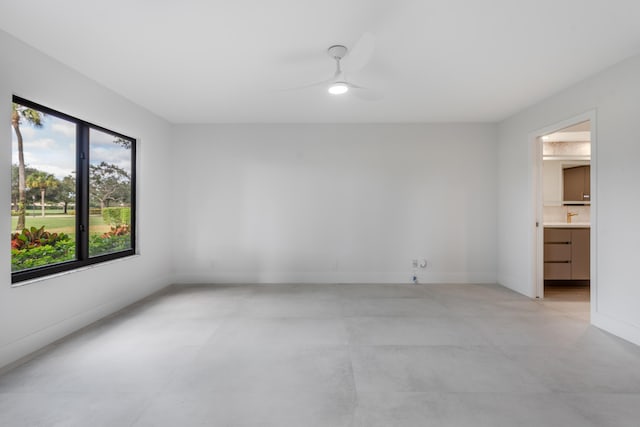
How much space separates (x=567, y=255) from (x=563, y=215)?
88cm

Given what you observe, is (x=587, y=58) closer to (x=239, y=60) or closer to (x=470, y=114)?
(x=470, y=114)

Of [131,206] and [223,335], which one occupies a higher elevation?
[131,206]

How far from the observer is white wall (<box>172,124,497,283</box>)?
514 centimetres

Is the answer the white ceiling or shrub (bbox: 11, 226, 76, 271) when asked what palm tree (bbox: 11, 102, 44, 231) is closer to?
shrub (bbox: 11, 226, 76, 271)

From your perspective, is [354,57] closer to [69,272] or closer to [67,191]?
[67,191]

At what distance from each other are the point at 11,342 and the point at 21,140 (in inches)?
68.4

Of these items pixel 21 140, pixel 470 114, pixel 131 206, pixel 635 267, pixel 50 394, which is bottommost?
pixel 50 394

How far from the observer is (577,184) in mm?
5043

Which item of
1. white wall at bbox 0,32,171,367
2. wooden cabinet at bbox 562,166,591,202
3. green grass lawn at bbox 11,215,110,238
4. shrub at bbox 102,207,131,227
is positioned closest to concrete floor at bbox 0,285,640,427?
white wall at bbox 0,32,171,367

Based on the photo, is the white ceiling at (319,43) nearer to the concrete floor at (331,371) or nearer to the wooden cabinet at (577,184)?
the wooden cabinet at (577,184)

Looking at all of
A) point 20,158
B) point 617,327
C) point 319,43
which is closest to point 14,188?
point 20,158

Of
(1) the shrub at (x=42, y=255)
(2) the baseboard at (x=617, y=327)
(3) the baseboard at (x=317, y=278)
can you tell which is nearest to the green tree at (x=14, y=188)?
(1) the shrub at (x=42, y=255)

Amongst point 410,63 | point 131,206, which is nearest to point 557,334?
point 410,63

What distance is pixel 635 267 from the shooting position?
286cm
